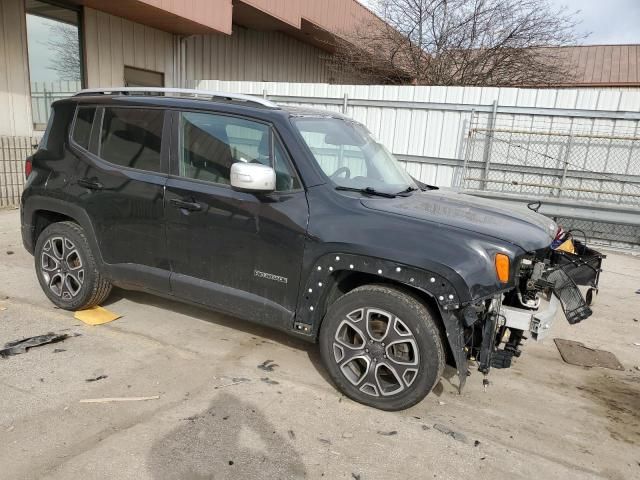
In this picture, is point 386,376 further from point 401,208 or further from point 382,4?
point 382,4

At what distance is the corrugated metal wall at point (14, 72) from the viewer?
8.93 metres

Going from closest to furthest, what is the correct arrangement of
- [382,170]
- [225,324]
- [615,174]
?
[382,170] < [225,324] < [615,174]

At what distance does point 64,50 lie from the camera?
10.3 metres

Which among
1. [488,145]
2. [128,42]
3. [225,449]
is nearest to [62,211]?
[225,449]

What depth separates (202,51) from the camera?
13992mm

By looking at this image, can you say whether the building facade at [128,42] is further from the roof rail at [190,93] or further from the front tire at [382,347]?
the front tire at [382,347]

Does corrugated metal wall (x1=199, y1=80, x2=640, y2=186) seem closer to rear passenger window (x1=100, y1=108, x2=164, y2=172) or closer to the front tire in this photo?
rear passenger window (x1=100, y1=108, x2=164, y2=172)

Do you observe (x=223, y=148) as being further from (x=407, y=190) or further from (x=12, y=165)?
(x=12, y=165)

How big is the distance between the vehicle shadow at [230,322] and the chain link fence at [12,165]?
580cm

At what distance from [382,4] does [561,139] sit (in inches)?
335

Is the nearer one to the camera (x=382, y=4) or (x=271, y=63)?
(x=382, y=4)

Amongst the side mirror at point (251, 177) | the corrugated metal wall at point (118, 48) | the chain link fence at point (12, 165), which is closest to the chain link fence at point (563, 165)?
the side mirror at point (251, 177)

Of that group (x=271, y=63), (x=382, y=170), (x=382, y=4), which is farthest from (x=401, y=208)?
(x=271, y=63)

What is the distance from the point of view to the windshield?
3.51m
